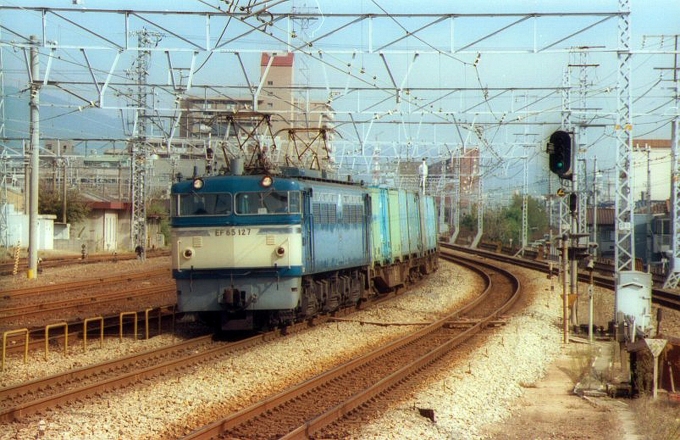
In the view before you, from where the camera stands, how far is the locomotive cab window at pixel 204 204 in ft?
56.7

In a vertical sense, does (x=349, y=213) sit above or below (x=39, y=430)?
above

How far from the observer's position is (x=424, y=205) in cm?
3641

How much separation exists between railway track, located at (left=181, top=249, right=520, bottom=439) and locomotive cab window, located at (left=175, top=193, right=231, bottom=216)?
13.1 ft

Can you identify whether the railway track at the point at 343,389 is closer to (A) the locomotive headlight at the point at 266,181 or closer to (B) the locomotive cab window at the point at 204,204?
(A) the locomotive headlight at the point at 266,181

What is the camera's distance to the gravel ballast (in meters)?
9.80

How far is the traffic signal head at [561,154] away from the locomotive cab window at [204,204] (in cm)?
593

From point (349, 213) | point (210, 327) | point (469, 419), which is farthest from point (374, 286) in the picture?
point (469, 419)

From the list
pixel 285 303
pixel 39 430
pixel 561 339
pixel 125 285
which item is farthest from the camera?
pixel 125 285

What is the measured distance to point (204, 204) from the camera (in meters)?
17.4

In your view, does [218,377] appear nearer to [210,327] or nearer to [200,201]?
[200,201]

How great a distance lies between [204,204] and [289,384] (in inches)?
216

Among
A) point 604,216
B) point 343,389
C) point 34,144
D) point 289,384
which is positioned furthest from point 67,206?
point 343,389

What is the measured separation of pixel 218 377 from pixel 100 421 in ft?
10.1

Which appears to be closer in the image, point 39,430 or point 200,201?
point 39,430
